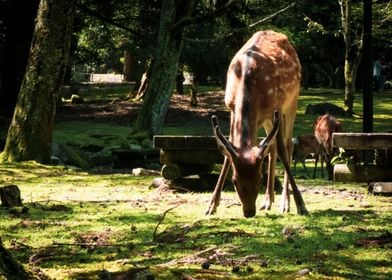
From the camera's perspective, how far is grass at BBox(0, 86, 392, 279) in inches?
190

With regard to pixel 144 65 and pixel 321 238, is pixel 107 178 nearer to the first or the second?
pixel 321 238

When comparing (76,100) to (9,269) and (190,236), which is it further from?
(9,269)

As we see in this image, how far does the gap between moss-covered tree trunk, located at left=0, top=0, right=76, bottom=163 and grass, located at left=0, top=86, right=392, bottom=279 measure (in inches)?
103

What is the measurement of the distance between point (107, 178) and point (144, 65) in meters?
21.4

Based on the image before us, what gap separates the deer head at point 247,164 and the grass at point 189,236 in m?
0.27

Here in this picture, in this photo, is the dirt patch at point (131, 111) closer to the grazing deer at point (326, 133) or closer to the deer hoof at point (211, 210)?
the grazing deer at point (326, 133)

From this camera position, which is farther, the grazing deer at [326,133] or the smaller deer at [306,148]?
the smaller deer at [306,148]

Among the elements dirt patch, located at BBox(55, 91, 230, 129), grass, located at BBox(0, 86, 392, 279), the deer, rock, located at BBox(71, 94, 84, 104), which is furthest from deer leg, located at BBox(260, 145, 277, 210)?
rock, located at BBox(71, 94, 84, 104)

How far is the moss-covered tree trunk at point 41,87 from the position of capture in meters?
12.8

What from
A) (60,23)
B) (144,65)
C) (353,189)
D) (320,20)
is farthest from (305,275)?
(320,20)

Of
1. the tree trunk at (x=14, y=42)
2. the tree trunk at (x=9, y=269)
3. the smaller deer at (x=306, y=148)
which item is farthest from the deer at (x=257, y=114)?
the tree trunk at (x=14, y=42)

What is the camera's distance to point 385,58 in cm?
4200

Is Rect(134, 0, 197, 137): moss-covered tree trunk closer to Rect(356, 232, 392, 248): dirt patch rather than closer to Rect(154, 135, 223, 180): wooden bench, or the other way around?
Rect(154, 135, 223, 180): wooden bench

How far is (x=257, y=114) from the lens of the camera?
7531 mm
